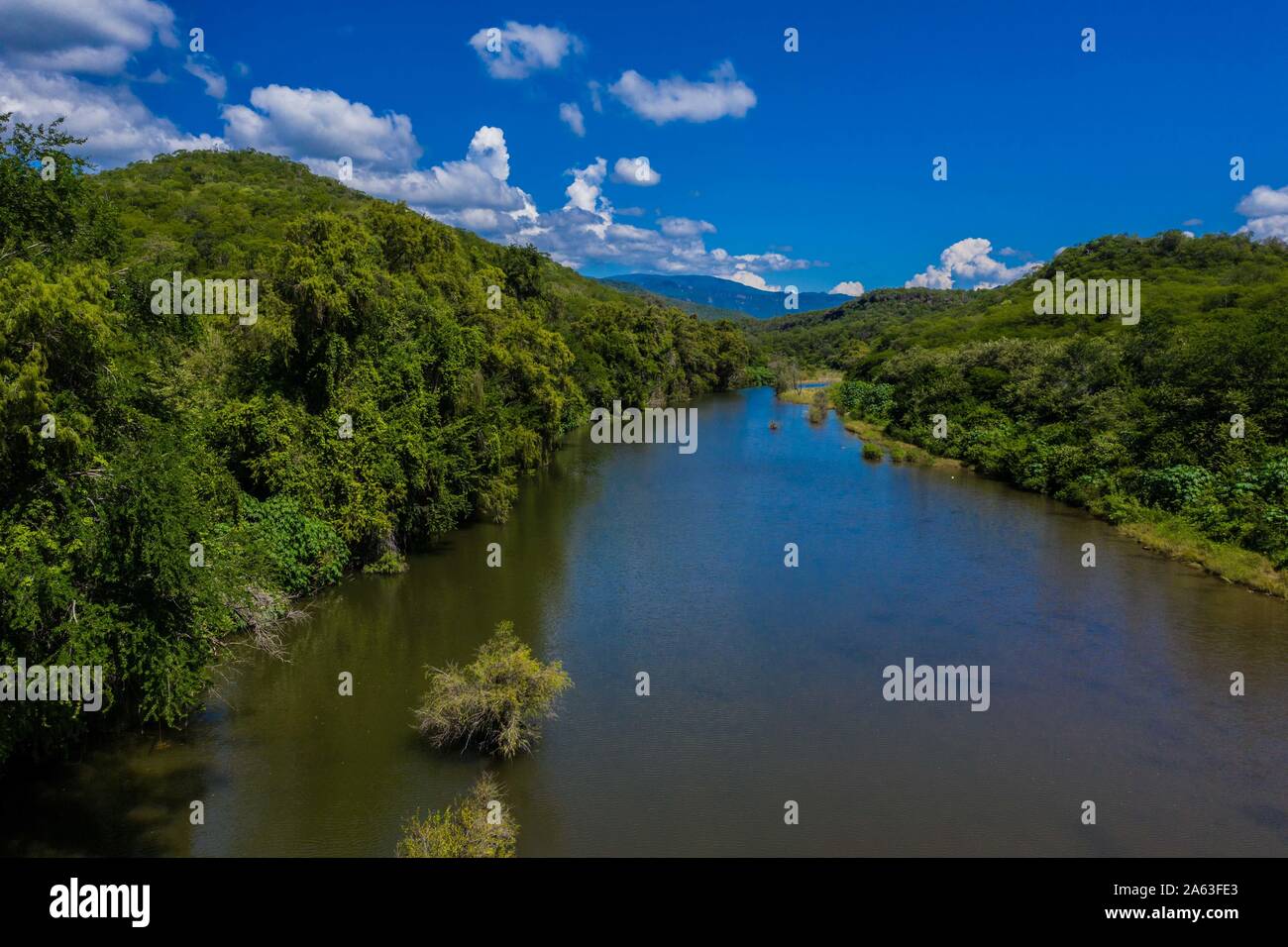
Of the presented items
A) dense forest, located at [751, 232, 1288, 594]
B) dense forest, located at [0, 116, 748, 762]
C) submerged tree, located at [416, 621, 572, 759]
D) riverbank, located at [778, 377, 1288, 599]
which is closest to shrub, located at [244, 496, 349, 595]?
dense forest, located at [0, 116, 748, 762]

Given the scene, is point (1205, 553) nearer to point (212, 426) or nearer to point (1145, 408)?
point (1145, 408)

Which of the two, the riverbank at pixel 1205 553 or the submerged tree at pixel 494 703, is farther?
the riverbank at pixel 1205 553

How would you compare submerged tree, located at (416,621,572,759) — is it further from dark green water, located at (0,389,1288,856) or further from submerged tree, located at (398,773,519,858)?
submerged tree, located at (398,773,519,858)

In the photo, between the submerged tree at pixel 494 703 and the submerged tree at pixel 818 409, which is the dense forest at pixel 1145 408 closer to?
the submerged tree at pixel 818 409

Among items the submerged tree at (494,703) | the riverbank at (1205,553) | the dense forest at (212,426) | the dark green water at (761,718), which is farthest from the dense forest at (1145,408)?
→ the dense forest at (212,426)

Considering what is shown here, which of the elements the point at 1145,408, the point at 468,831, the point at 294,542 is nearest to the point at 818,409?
the point at 1145,408

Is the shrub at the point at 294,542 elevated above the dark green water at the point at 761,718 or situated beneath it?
elevated above
